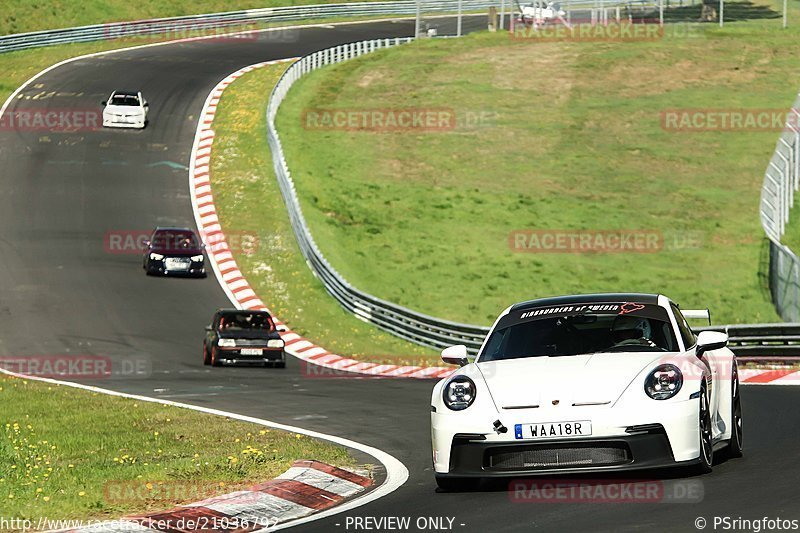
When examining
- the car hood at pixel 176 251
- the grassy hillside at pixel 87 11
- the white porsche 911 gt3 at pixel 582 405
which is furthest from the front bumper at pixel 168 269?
the grassy hillside at pixel 87 11

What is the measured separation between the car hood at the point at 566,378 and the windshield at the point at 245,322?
18.0 metres

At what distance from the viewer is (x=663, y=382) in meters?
10.6

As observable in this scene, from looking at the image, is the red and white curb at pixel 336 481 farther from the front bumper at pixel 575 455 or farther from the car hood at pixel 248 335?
the car hood at pixel 248 335

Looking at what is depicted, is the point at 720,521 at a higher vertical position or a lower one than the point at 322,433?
higher

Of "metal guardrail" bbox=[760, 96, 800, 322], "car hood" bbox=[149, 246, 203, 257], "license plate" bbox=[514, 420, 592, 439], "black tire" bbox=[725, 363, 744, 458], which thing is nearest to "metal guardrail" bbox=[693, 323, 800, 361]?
"metal guardrail" bbox=[760, 96, 800, 322]

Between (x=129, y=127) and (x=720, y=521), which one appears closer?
(x=720, y=521)

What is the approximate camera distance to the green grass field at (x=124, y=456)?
10.5 metres

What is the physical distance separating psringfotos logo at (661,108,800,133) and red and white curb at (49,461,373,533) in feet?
147

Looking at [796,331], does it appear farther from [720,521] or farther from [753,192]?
[753,192]

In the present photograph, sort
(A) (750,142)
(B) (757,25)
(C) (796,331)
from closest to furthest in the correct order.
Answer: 1. (C) (796,331)
2. (A) (750,142)
3. (B) (757,25)

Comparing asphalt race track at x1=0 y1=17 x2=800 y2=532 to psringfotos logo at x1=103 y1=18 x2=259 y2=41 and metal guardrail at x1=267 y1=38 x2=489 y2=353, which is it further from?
metal guardrail at x1=267 y1=38 x2=489 y2=353

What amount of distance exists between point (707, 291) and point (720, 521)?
29.3m

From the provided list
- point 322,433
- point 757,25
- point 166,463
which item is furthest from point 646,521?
point 757,25

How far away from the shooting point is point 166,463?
1267 cm
